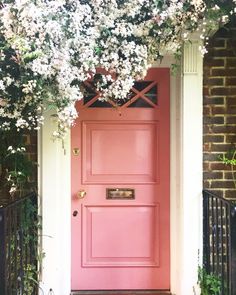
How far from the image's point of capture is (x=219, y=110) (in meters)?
4.16

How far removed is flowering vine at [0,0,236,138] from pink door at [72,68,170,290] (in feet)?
2.94

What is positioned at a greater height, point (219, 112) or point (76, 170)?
point (219, 112)

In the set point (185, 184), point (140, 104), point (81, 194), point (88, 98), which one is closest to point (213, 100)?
point (140, 104)

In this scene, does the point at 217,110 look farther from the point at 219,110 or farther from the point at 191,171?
the point at 191,171

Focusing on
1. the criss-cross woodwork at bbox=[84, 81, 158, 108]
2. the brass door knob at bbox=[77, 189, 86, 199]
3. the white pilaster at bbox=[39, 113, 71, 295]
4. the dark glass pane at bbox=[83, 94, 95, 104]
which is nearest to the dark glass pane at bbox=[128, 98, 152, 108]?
the criss-cross woodwork at bbox=[84, 81, 158, 108]

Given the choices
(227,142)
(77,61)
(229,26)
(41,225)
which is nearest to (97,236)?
(41,225)

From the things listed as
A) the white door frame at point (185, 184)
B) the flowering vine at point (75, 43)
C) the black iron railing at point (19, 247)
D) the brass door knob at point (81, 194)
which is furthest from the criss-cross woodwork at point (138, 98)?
the black iron railing at point (19, 247)

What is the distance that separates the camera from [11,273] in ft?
10.7

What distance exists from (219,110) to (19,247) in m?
1.99

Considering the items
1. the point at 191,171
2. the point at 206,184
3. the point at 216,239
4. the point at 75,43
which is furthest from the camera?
the point at 206,184

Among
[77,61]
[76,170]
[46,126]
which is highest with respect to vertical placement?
[77,61]

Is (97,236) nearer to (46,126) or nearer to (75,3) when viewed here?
(46,126)

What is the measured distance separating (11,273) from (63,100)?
121cm

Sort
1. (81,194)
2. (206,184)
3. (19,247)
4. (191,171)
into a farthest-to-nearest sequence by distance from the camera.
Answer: (81,194) < (206,184) < (191,171) < (19,247)
